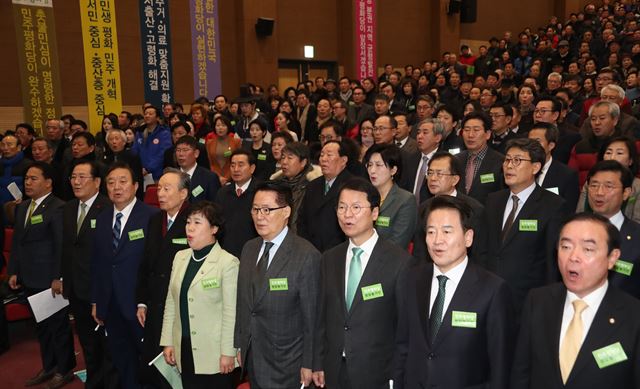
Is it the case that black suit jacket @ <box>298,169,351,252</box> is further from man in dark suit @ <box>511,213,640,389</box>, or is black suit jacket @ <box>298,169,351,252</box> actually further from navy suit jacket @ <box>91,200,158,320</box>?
man in dark suit @ <box>511,213,640,389</box>

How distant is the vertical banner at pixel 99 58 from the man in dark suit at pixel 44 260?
16.4 ft

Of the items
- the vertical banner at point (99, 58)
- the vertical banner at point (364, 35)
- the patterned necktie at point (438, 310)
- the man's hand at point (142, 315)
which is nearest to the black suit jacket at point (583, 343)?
the patterned necktie at point (438, 310)

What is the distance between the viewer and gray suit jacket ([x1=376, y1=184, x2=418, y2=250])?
3.41 metres

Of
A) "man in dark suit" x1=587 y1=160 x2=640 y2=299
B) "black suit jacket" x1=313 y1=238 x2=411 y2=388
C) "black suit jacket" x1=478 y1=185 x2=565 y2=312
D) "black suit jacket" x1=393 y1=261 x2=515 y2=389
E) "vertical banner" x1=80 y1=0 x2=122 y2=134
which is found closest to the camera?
"black suit jacket" x1=393 y1=261 x2=515 y2=389

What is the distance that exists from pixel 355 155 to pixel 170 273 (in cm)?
163

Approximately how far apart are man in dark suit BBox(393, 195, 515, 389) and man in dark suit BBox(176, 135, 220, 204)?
8.94 feet

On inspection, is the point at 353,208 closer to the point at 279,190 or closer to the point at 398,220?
the point at 279,190

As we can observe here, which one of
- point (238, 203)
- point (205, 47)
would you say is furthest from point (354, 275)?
point (205, 47)

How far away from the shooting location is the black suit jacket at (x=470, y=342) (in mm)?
2191

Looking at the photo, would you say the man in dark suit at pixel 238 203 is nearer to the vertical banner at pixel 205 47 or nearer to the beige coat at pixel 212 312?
the beige coat at pixel 212 312

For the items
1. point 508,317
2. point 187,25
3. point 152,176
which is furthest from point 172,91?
point 508,317

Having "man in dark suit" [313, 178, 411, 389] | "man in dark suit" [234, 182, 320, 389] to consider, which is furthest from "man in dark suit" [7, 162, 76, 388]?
"man in dark suit" [313, 178, 411, 389]

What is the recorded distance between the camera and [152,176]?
6.90m

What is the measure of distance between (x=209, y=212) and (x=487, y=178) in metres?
2.09
